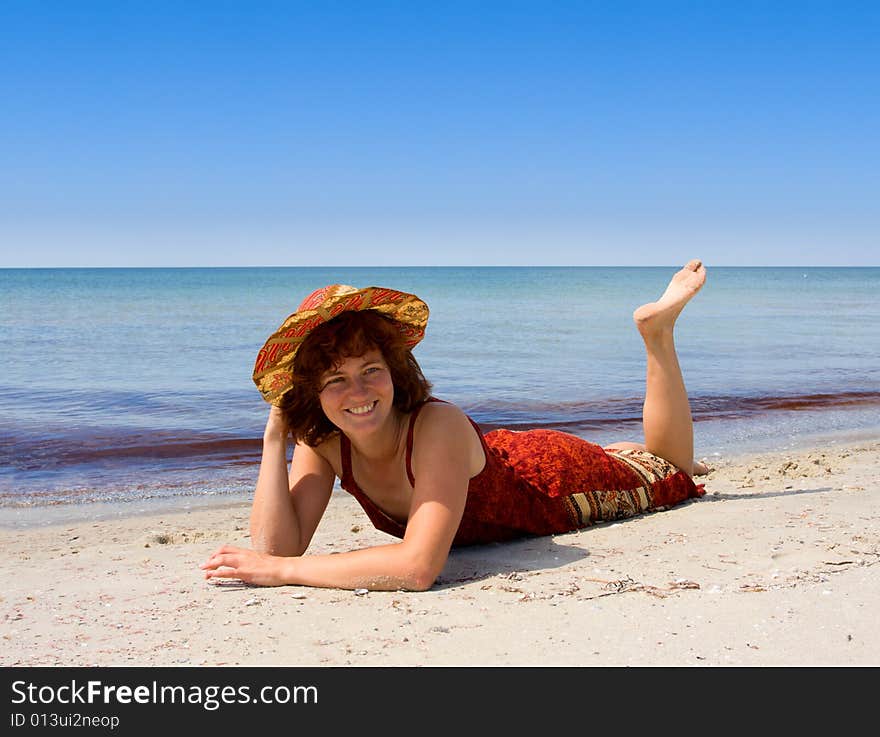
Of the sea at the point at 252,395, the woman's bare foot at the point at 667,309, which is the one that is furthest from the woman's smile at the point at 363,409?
the sea at the point at 252,395

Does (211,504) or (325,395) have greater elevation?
(325,395)

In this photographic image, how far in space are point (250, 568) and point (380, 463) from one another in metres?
0.76

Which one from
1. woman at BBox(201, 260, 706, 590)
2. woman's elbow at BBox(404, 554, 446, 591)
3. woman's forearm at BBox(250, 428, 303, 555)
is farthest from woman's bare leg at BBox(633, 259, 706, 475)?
woman's forearm at BBox(250, 428, 303, 555)

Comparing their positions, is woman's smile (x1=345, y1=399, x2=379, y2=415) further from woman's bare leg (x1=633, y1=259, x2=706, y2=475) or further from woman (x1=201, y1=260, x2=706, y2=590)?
woman's bare leg (x1=633, y1=259, x2=706, y2=475)

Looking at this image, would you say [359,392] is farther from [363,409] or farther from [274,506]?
[274,506]

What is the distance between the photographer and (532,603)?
3723mm

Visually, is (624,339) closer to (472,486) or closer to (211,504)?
(211,504)

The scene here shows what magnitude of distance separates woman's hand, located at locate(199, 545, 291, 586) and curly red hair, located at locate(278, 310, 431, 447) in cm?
60

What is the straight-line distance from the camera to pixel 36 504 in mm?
7117

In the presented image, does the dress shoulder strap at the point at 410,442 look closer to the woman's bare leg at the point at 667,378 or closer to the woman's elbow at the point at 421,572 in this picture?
the woman's elbow at the point at 421,572

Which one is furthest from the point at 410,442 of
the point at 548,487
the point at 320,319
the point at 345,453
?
the point at 548,487

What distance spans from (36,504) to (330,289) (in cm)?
441
